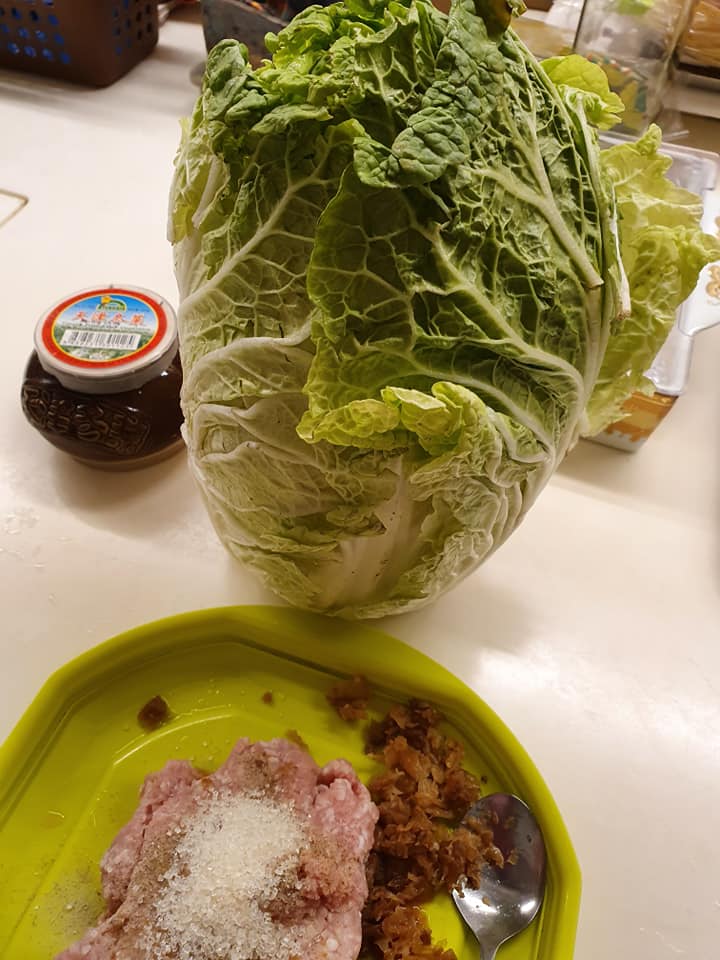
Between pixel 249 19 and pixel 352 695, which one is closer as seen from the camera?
pixel 352 695

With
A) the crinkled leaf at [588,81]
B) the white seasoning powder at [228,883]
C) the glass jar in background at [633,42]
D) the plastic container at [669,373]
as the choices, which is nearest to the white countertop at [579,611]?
the plastic container at [669,373]

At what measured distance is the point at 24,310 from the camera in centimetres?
187

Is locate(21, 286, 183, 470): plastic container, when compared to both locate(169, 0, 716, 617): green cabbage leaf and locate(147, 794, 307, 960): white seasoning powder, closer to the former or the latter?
locate(169, 0, 716, 617): green cabbage leaf

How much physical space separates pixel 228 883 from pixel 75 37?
8.91ft

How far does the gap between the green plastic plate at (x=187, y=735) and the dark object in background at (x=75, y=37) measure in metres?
2.24

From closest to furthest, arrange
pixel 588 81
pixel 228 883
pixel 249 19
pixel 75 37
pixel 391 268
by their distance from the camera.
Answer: pixel 391 268
pixel 228 883
pixel 588 81
pixel 249 19
pixel 75 37

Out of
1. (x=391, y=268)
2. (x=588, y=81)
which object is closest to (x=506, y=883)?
(x=391, y=268)

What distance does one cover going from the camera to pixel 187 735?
1.23 m

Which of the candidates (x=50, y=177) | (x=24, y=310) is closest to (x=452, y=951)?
(x=24, y=310)

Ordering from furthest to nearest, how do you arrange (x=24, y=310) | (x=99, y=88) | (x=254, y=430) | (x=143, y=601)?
(x=99, y=88)
(x=24, y=310)
(x=143, y=601)
(x=254, y=430)

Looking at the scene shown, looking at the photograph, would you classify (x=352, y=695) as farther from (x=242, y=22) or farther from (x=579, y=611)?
(x=242, y=22)

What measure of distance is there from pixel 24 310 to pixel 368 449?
4.41ft

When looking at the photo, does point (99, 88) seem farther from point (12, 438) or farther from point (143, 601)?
point (143, 601)

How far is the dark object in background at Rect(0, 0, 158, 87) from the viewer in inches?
98.0
